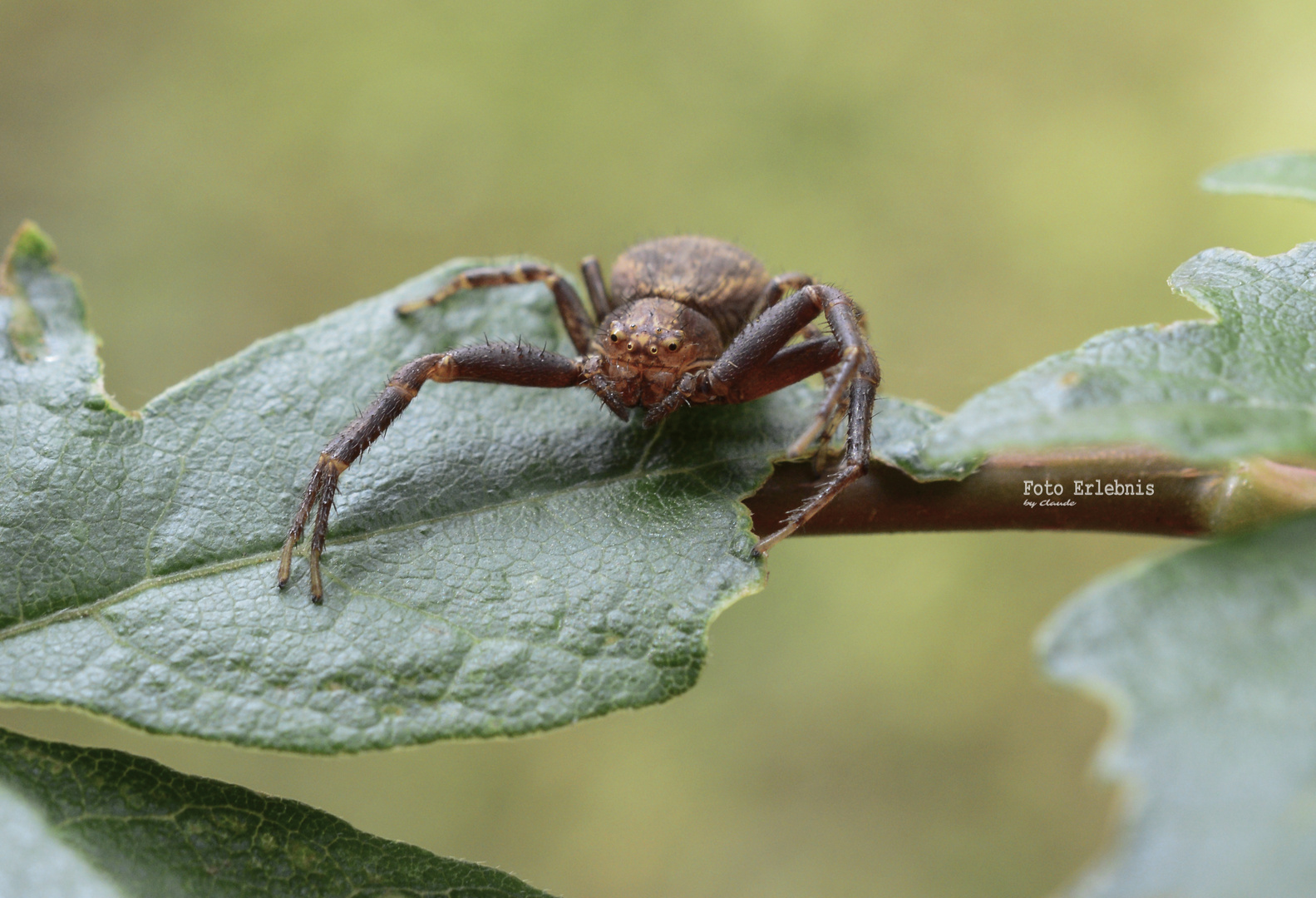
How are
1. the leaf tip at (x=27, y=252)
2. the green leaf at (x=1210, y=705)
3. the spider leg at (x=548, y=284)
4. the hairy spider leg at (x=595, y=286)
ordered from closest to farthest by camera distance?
the green leaf at (x=1210, y=705) → the leaf tip at (x=27, y=252) → the spider leg at (x=548, y=284) → the hairy spider leg at (x=595, y=286)

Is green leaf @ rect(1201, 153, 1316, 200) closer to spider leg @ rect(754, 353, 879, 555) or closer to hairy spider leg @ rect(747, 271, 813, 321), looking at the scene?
spider leg @ rect(754, 353, 879, 555)

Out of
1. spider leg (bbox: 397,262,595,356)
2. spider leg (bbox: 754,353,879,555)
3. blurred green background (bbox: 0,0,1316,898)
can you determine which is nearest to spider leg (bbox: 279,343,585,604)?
spider leg (bbox: 397,262,595,356)

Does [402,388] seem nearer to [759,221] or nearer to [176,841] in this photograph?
[176,841]

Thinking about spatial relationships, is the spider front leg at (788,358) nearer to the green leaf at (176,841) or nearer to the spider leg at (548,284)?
the spider leg at (548,284)

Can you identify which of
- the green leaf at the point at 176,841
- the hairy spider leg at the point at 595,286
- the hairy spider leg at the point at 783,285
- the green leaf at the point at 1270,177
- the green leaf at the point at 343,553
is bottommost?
the green leaf at the point at 176,841

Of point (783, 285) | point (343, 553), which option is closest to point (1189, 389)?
point (343, 553)

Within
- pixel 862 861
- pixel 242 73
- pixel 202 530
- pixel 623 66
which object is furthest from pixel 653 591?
pixel 242 73

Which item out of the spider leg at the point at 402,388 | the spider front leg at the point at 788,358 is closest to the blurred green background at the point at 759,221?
the spider front leg at the point at 788,358
